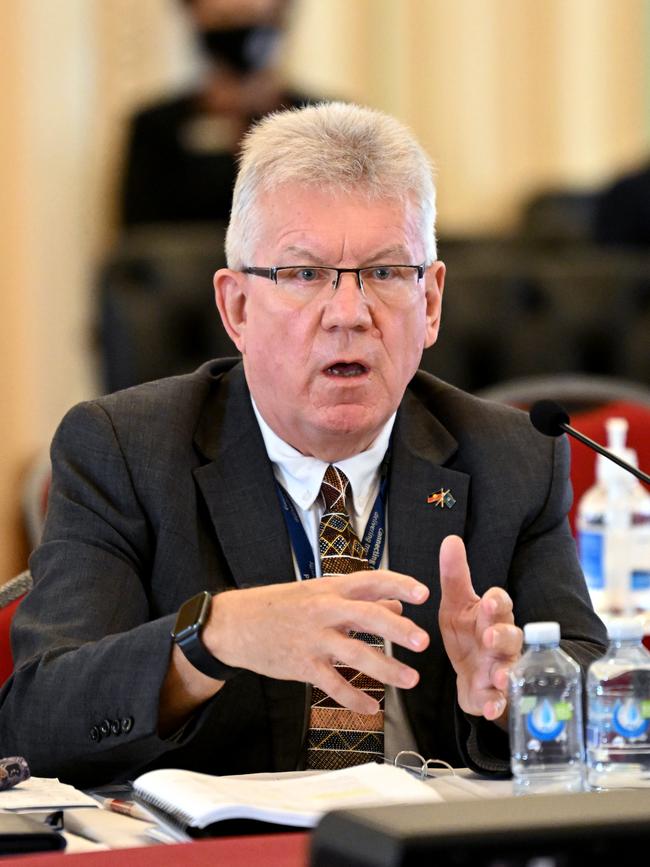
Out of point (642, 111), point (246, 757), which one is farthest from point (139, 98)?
point (246, 757)

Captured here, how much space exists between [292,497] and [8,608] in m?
0.45

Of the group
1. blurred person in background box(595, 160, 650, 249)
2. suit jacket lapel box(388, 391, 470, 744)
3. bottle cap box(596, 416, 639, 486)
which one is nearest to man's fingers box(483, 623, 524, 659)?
suit jacket lapel box(388, 391, 470, 744)

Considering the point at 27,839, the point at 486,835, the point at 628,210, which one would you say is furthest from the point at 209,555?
the point at 628,210

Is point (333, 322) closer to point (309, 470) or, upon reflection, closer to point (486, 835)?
point (309, 470)

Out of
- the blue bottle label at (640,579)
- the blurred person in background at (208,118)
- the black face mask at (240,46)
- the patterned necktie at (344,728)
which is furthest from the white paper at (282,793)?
the black face mask at (240,46)

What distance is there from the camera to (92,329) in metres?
5.03

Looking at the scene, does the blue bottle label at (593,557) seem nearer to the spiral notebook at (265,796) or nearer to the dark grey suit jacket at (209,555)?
the dark grey suit jacket at (209,555)

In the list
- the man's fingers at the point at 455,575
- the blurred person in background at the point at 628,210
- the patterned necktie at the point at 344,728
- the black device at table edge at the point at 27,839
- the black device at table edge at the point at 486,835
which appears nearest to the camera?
the black device at table edge at the point at 486,835

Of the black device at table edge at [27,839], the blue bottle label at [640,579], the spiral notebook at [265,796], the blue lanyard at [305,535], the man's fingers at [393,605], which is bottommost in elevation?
the blue bottle label at [640,579]

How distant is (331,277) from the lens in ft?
7.57

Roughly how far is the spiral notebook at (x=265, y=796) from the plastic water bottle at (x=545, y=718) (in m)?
0.15

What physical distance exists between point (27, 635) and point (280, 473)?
477 mm

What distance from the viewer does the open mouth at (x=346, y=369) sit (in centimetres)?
230

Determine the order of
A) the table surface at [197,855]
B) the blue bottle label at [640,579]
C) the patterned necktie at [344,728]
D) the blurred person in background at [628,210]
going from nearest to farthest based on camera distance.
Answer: the table surface at [197,855] → the patterned necktie at [344,728] → the blue bottle label at [640,579] → the blurred person in background at [628,210]
